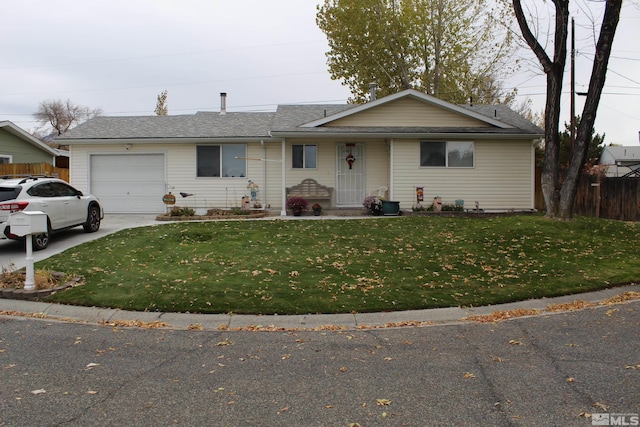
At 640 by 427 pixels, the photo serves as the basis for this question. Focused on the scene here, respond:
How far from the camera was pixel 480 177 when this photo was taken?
17578 millimetres

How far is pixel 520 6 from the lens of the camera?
45.4 feet

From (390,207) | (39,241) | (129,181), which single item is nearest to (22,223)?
(39,241)

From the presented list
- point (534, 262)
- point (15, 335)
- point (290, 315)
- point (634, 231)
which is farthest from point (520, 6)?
point (15, 335)

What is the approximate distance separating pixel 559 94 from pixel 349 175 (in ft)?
24.4

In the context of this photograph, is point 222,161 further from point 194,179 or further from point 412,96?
point 412,96

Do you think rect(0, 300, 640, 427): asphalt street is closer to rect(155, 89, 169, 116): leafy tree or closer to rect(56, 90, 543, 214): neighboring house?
rect(56, 90, 543, 214): neighboring house

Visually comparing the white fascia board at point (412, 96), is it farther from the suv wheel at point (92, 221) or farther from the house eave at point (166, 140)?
the suv wheel at point (92, 221)

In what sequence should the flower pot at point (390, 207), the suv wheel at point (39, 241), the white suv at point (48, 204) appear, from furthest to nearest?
1. the flower pot at point (390, 207)
2. the suv wheel at point (39, 241)
3. the white suv at point (48, 204)

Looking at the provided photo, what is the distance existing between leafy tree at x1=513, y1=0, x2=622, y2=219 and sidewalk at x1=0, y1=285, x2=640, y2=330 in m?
7.72

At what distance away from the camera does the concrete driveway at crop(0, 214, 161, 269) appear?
31.7 ft

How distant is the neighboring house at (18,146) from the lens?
23.0 m

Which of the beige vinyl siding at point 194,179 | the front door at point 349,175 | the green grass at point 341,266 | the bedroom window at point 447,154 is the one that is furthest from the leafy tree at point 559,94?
the beige vinyl siding at point 194,179

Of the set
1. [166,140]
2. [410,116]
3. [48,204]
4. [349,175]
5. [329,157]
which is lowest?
[48,204]

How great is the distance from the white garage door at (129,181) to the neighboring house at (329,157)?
1.5 inches
